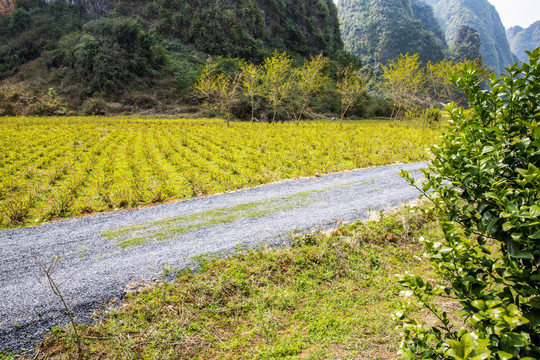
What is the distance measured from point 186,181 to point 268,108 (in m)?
33.4

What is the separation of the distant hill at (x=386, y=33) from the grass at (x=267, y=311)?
5208 inches

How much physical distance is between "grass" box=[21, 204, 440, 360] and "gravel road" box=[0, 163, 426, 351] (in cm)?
55

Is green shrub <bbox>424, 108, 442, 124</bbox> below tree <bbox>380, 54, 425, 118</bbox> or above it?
below

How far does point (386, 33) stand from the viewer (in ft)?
405

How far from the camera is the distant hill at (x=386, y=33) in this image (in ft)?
387

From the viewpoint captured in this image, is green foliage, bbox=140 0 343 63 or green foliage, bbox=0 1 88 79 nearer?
green foliage, bbox=0 1 88 79

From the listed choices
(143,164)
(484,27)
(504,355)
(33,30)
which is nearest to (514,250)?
(504,355)

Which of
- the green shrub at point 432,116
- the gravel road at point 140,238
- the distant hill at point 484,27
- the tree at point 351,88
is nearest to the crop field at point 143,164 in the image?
the gravel road at point 140,238

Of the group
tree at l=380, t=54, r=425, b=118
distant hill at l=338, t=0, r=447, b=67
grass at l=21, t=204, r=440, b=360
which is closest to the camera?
grass at l=21, t=204, r=440, b=360

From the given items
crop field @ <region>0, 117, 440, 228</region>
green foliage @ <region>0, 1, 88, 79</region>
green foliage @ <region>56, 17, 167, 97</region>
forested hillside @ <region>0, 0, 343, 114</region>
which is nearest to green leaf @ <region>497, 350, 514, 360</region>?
crop field @ <region>0, 117, 440, 228</region>

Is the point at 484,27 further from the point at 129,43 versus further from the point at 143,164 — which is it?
the point at 143,164

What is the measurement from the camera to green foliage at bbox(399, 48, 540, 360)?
5.14 ft

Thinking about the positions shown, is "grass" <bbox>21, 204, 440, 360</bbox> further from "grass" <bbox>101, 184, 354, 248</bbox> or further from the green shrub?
the green shrub

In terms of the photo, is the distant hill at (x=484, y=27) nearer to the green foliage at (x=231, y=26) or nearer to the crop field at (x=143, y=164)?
the green foliage at (x=231, y=26)
